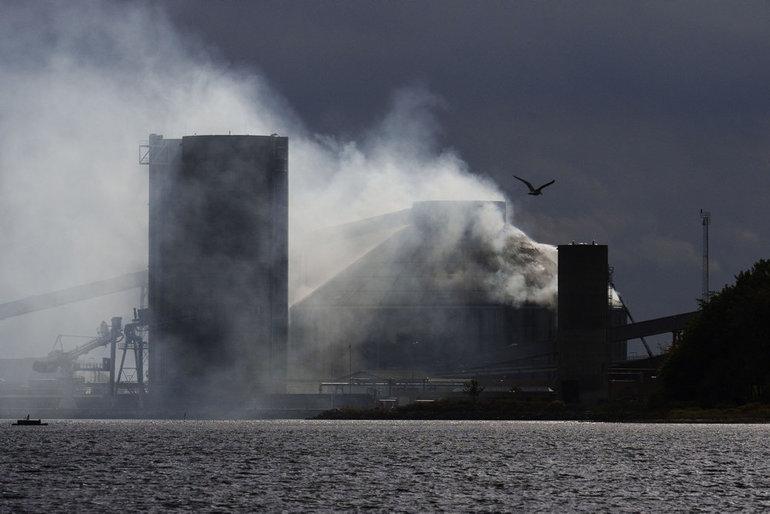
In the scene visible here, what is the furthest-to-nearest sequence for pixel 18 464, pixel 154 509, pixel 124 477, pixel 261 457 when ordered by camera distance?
pixel 261 457
pixel 18 464
pixel 124 477
pixel 154 509

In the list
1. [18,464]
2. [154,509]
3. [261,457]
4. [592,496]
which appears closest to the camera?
[154,509]

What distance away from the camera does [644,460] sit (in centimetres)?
16900

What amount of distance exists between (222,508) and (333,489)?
57.3ft

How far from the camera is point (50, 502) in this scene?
117312 mm

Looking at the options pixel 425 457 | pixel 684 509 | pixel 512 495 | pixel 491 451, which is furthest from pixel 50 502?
pixel 491 451

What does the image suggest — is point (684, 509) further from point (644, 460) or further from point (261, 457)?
point (261, 457)

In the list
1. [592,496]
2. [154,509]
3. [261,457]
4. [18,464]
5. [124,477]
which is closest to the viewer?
[154,509]

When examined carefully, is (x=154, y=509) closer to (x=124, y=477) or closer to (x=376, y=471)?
(x=124, y=477)

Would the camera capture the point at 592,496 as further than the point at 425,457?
No

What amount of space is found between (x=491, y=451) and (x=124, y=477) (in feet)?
180

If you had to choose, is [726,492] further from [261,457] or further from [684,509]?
[261,457]

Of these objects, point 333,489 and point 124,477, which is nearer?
point 333,489

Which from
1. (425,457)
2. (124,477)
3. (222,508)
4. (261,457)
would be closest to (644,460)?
(425,457)

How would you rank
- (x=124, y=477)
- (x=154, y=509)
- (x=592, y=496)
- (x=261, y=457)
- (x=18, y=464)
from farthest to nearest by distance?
(x=261, y=457)
(x=18, y=464)
(x=124, y=477)
(x=592, y=496)
(x=154, y=509)
